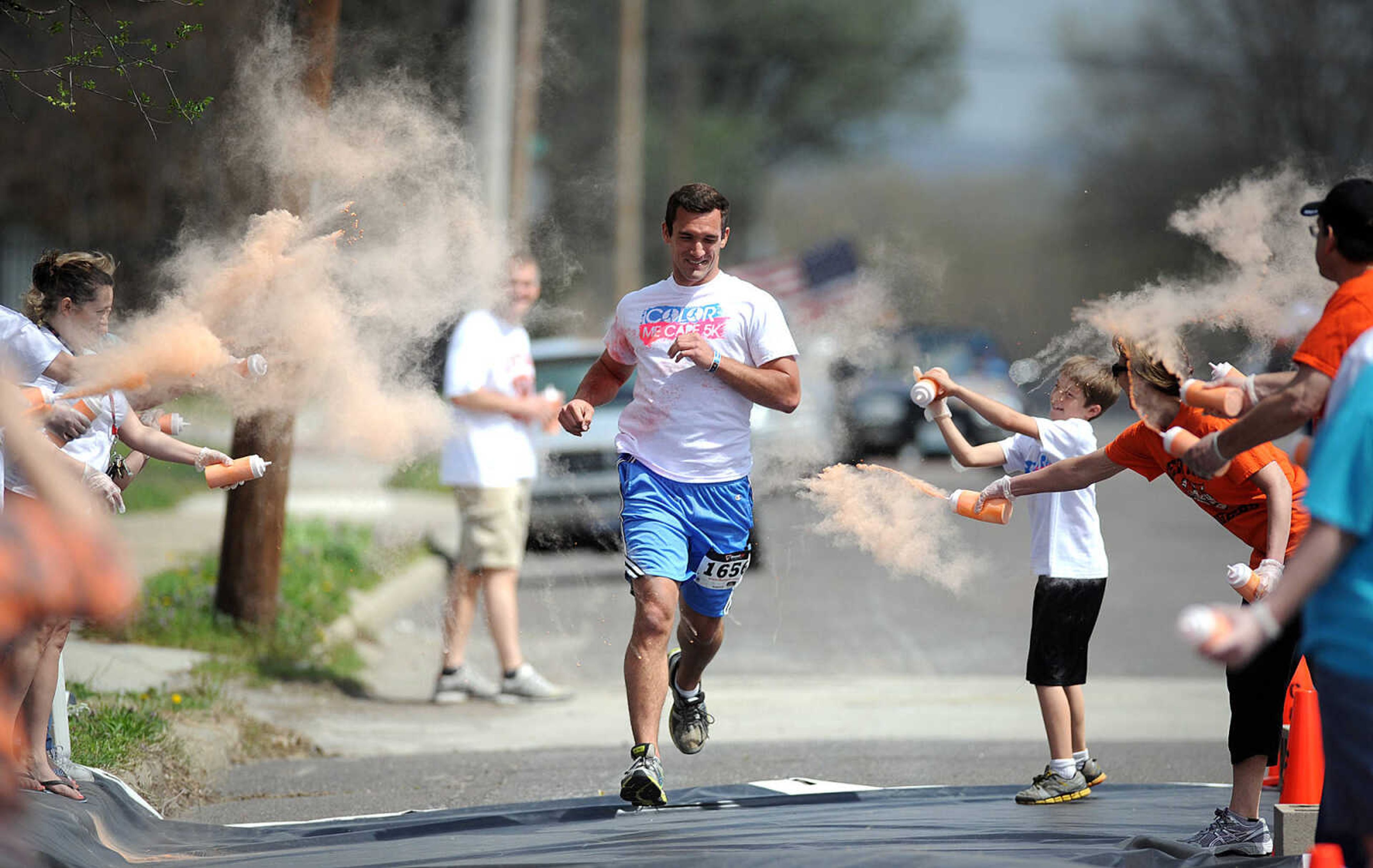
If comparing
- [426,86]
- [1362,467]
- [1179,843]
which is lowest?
[1179,843]

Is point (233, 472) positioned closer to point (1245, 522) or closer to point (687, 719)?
point (687, 719)

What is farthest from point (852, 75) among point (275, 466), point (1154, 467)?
point (1154, 467)

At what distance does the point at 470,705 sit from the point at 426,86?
3.05m

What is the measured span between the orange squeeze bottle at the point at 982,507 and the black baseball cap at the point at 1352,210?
164 cm

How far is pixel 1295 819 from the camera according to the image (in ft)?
12.9

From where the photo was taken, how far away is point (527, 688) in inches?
297

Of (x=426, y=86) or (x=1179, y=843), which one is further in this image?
(x=426, y=86)

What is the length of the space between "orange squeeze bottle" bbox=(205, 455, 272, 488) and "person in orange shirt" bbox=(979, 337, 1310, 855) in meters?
2.69

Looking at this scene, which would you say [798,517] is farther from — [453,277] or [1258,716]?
[1258,716]

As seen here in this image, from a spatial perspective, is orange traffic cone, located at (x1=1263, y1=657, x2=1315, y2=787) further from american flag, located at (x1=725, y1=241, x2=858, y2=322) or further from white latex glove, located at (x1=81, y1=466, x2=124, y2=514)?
white latex glove, located at (x1=81, y1=466, x2=124, y2=514)

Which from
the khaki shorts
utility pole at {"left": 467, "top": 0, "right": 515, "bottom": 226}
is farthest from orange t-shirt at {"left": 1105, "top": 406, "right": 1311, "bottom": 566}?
utility pole at {"left": 467, "top": 0, "right": 515, "bottom": 226}

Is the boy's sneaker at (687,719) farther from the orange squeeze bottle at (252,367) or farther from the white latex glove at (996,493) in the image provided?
the orange squeeze bottle at (252,367)

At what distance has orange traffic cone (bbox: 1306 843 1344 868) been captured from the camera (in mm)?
3117

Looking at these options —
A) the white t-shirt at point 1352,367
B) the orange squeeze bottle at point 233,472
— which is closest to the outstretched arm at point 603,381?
the orange squeeze bottle at point 233,472
